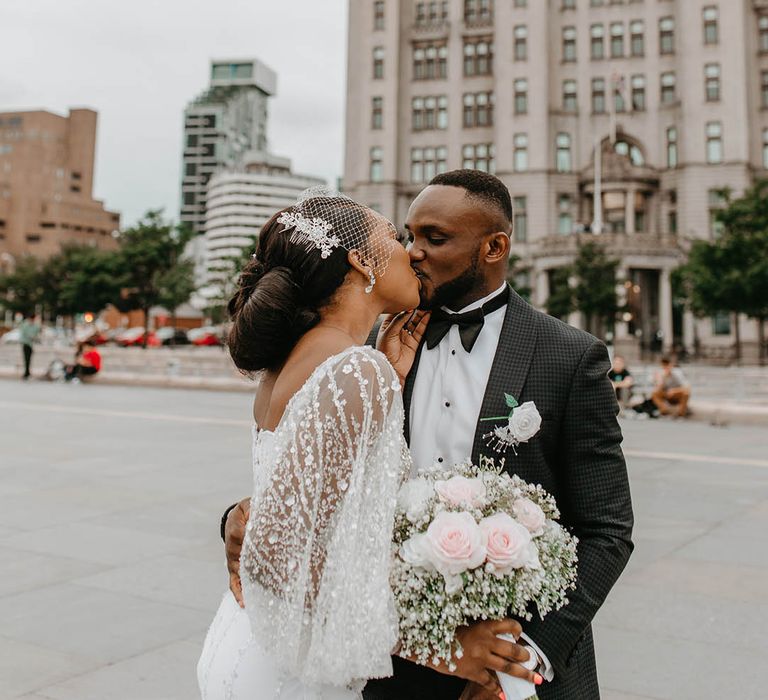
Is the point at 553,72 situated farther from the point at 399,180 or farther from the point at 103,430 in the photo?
the point at 103,430

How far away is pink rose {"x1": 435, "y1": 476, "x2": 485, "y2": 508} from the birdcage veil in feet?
1.92

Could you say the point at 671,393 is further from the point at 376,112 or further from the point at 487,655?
the point at 376,112

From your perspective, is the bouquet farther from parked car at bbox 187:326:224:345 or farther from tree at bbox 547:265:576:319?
parked car at bbox 187:326:224:345

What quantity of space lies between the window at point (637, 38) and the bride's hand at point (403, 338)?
6039 centimetres

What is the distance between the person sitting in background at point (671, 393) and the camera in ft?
57.4

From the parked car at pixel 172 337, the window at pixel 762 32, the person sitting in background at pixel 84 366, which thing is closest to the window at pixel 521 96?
the window at pixel 762 32

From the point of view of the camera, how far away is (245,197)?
156 meters

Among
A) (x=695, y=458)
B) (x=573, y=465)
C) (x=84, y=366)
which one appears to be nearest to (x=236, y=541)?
(x=573, y=465)

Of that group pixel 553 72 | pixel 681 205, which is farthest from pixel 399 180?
pixel 681 205

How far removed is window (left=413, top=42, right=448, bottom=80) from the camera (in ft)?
195

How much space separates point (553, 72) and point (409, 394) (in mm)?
59711

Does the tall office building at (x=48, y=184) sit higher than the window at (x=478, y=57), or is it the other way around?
the tall office building at (x=48, y=184)

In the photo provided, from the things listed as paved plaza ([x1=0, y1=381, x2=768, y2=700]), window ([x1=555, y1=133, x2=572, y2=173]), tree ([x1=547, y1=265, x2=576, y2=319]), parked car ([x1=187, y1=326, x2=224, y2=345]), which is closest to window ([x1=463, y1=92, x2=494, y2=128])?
window ([x1=555, y1=133, x2=572, y2=173])

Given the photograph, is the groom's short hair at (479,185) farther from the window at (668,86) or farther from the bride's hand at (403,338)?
the window at (668,86)
